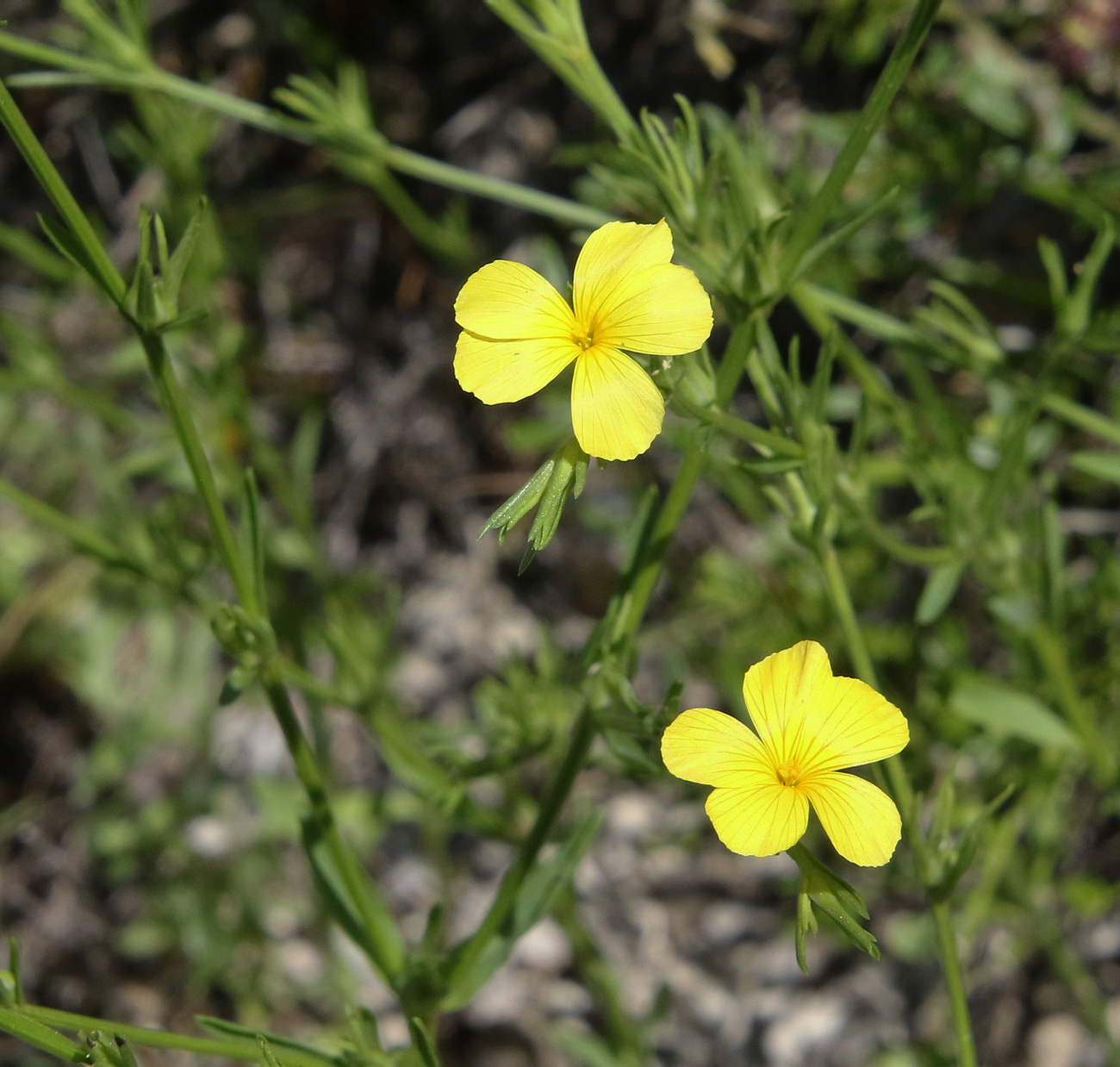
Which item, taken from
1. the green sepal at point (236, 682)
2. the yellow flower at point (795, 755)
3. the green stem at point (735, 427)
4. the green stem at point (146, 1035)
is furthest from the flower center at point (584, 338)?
the green stem at point (146, 1035)

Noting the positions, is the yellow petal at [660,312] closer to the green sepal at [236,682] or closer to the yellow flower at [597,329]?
the yellow flower at [597,329]

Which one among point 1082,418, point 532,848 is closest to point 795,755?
point 532,848

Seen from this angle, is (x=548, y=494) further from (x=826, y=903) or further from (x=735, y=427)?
(x=826, y=903)

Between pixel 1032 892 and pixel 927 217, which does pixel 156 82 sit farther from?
pixel 1032 892

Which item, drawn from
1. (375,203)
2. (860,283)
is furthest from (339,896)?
(375,203)

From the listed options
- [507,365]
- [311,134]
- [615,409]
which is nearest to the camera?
[615,409]
